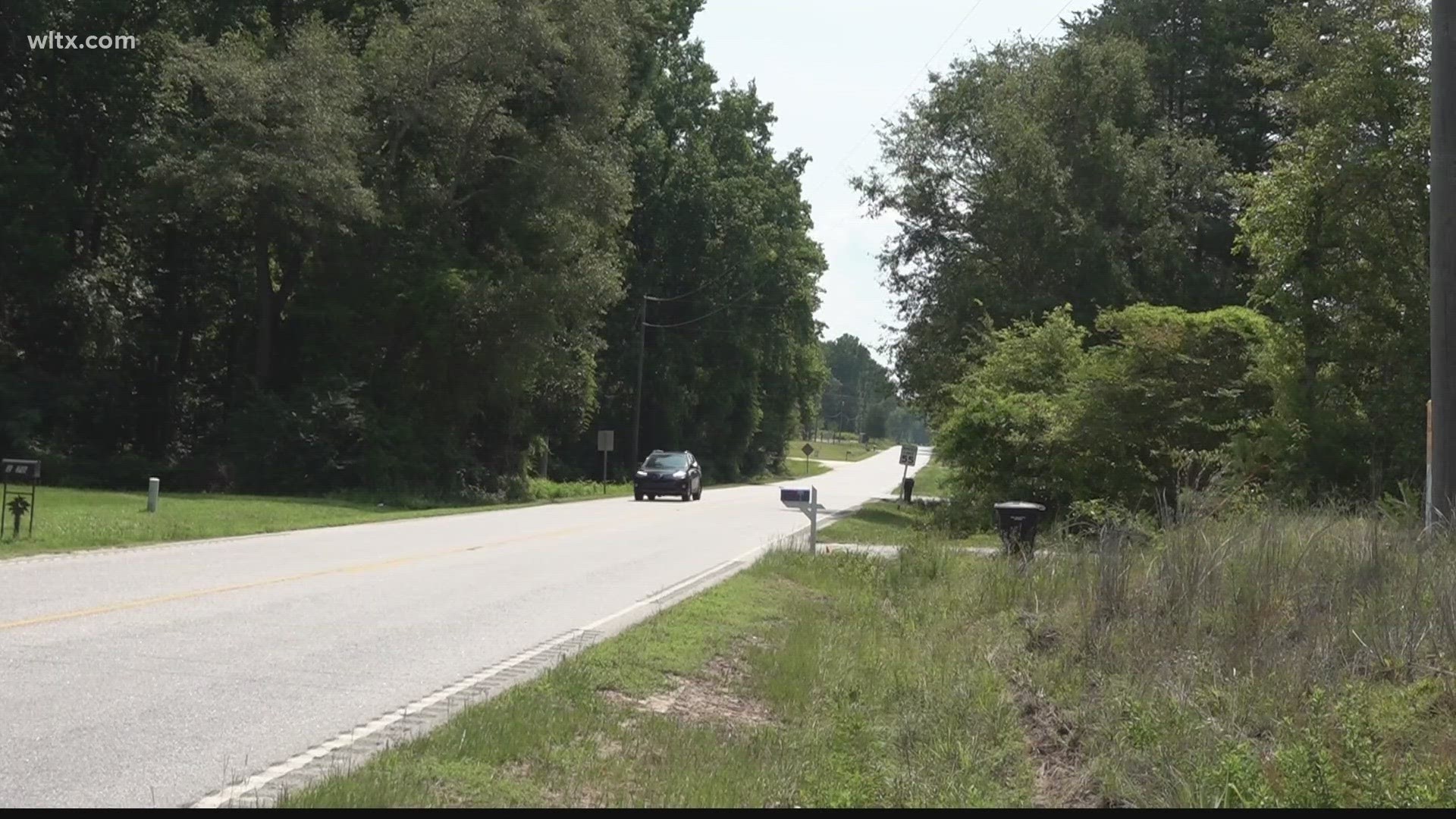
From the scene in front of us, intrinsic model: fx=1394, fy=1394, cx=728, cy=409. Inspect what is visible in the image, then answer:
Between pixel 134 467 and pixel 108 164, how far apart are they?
9.27m

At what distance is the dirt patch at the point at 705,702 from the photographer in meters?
9.55

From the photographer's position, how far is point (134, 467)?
40.2 metres

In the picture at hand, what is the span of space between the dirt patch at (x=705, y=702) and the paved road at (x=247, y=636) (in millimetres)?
1530

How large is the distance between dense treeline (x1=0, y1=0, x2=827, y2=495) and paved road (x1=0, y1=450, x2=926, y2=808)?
696 inches

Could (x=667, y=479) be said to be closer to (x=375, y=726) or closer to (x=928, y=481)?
(x=928, y=481)

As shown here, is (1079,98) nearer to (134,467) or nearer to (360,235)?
(360,235)

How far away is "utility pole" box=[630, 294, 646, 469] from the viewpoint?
2643 inches

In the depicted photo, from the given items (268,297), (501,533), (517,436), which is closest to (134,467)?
→ (268,297)

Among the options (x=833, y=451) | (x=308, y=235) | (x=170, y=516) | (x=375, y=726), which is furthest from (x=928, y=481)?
(x=833, y=451)

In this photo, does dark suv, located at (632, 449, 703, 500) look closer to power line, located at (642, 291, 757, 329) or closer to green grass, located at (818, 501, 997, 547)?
green grass, located at (818, 501, 997, 547)

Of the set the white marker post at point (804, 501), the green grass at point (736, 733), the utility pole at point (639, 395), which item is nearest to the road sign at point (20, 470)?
the white marker post at point (804, 501)

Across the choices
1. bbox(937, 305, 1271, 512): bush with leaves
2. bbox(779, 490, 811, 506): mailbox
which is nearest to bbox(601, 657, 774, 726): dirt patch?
bbox(779, 490, 811, 506): mailbox

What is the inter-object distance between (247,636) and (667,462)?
35.2m

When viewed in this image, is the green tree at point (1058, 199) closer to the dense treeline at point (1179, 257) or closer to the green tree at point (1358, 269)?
the dense treeline at point (1179, 257)
